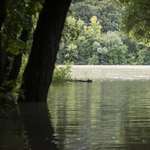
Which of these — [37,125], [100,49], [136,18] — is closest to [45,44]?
[37,125]

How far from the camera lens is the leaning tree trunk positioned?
7.80 metres

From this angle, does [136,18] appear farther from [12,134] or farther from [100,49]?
[100,49]

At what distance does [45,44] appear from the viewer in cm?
791

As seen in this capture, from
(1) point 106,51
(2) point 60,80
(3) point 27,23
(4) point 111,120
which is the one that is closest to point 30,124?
(4) point 111,120

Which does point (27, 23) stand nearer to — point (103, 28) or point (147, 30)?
point (147, 30)

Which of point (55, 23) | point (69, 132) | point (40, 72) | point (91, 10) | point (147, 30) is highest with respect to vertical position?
point (91, 10)

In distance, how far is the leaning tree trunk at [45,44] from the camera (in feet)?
25.6

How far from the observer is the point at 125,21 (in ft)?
61.6

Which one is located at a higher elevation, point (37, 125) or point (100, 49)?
point (100, 49)

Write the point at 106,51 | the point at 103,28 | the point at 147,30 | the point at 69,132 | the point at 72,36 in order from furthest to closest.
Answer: the point at 103,28, the point at 106,51, the point at 147,30, the point at 72,36, the point at 69,132

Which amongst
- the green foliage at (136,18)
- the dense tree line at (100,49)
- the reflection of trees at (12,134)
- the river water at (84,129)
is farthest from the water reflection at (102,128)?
the dense tree line at (100,49)

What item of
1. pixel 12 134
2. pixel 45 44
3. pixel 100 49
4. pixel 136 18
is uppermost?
pixel 100 49

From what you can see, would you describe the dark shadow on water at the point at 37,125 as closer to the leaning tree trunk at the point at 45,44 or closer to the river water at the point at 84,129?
the river water at the point at 84,129

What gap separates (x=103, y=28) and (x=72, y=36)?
9287 cm
